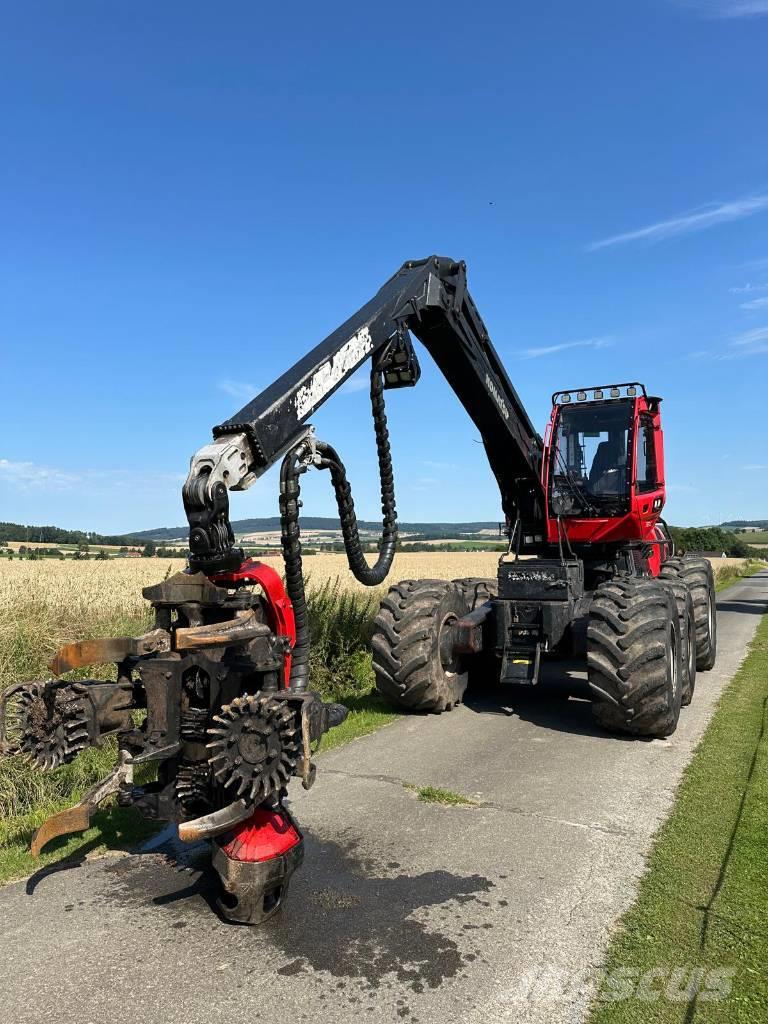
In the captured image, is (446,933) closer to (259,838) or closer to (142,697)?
(259,838)

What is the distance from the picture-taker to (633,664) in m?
6.96

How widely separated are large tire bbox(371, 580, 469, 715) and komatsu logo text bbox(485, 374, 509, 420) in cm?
207

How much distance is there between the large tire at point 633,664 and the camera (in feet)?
22.9

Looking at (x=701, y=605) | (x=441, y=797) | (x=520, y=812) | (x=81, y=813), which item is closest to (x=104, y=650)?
(x=81, y=813)

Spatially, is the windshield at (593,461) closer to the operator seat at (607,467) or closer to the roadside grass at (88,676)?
the operator seat at (607,467)

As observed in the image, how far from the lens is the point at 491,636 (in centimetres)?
881

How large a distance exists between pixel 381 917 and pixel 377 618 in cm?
435

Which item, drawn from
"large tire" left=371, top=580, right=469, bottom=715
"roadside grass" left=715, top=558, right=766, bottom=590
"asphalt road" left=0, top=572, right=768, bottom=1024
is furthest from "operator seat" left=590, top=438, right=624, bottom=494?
"roadside grass" left=715, top=558, right=766, bottom=590

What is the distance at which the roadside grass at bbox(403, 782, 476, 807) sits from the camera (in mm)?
5781

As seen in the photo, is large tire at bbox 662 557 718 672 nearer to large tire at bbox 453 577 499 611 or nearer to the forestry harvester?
the forestry harvester

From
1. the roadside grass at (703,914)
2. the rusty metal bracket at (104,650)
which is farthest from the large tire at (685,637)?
the rusty metal bracket at (104,650)

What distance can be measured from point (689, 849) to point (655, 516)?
620 cm

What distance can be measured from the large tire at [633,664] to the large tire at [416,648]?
5.49 ft

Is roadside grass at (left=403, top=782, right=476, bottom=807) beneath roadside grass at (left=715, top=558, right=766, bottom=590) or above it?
above
